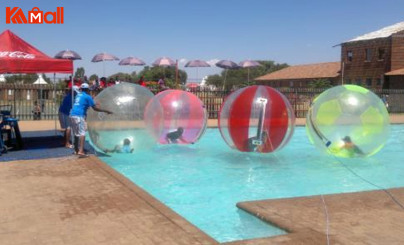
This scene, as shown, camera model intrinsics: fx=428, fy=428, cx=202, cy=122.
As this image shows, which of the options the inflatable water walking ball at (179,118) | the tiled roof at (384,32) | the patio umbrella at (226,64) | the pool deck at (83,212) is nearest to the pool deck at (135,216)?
the pool deck at (83,212)

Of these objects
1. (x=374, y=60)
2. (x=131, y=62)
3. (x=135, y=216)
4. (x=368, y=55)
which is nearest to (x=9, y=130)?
(x=135, y=216)

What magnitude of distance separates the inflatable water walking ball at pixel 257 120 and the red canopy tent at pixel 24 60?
159 inches

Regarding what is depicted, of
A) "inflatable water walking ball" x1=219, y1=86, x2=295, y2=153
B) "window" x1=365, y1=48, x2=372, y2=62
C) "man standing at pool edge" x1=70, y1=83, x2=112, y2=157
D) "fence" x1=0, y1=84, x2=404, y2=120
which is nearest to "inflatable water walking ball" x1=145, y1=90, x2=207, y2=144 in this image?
"inflatable water walking ball" x1=219, y1=86, x2=295, y2=153

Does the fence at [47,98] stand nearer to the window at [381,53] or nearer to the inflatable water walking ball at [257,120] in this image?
the inflatable water walking ball at [257,120]

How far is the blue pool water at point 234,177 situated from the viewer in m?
6.17

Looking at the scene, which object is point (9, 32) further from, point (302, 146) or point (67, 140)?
point (302, 146)

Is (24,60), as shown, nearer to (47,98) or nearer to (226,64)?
(47,98)

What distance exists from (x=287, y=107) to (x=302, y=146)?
13.2ft

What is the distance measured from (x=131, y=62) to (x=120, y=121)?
19.2 meters

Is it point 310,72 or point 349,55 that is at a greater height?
point 349,55

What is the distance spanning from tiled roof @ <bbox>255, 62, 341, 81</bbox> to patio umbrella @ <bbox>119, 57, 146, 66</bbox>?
2593 cm

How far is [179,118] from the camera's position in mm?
11070

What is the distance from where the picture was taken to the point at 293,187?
7.97 metres

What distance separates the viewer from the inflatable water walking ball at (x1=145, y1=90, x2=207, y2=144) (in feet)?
35.7
